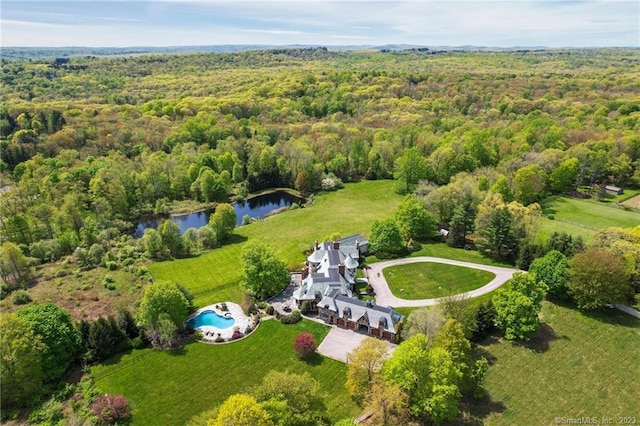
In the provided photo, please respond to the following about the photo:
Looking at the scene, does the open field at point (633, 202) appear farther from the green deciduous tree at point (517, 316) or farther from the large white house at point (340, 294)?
the large white house at point (340, 294)

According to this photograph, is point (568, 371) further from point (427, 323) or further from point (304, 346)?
point (304, 346)

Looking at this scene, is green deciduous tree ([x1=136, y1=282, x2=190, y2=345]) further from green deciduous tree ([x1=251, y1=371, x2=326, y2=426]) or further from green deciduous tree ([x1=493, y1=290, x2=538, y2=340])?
green deciduous tree ([x1=493, y1=290, x2=538, y2=340])

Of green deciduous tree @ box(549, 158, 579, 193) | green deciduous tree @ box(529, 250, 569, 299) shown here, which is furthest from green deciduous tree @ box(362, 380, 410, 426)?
green deciduous tree @ box(549, 158, 579, 193)

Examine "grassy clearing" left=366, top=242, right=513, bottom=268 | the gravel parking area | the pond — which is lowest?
the pond

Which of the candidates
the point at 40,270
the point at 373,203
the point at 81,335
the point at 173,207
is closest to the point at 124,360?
the point at 81,335

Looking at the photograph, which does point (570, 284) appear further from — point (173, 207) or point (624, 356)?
point (173, 207)

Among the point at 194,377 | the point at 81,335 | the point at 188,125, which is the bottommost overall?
the point at 194,377

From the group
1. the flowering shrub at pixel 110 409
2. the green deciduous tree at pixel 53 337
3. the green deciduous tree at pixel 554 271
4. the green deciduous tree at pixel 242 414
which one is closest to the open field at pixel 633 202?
the green deciduous tree at pixel 554 271
